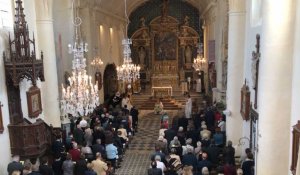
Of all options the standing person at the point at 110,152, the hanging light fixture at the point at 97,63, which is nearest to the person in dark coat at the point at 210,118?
the standing person at the point at 110,152

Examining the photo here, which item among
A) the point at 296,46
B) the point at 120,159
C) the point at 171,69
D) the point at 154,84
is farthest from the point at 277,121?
the point at 171,69

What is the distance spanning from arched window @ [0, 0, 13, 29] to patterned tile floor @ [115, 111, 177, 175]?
545cm

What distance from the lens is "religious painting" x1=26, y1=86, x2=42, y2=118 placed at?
33.6ft

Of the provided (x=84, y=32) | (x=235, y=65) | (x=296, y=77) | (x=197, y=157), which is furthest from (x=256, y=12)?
(x=84, y=32)

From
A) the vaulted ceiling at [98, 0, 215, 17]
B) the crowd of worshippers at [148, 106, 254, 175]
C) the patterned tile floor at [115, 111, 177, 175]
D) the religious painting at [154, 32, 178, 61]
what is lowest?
the patterned tile floor at [115, 111, 177, 175]

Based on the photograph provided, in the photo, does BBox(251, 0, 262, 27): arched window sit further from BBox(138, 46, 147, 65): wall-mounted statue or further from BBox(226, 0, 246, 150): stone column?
BBox(138, 46, 147, 65): wall-mounted statue

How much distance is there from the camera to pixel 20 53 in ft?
29.9

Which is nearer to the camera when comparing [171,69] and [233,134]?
[233,134]

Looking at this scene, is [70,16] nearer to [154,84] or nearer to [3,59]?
[3,59]

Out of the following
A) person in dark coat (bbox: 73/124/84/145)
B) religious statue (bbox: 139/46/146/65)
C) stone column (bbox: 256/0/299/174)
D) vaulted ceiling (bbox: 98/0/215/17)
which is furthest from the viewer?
religious statue (bbox: 139/46/146/65)

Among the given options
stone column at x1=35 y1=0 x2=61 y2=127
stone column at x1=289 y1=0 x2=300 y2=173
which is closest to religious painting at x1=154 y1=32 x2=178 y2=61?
stone column at x1=35 y1=0 x2=61 y2=127

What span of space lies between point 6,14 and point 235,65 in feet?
23.6

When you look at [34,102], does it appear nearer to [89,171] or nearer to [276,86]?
[89,171]

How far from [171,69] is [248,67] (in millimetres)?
16602
